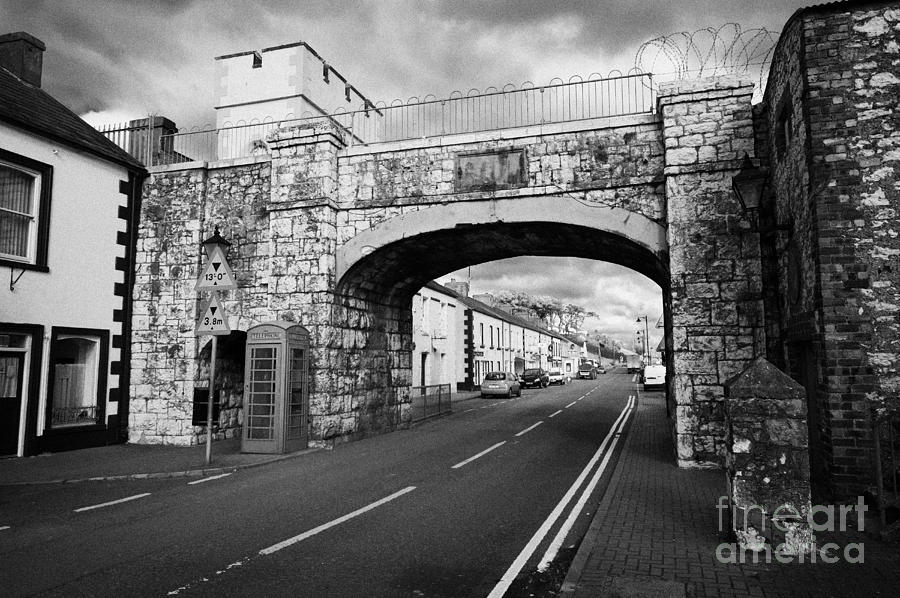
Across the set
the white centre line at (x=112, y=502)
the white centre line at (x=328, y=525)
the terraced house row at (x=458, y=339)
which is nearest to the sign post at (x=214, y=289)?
the white centre line at (x=112, y=502)

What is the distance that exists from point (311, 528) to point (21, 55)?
569 inches

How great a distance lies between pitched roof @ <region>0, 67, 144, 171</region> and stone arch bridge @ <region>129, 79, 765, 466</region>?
1.20m

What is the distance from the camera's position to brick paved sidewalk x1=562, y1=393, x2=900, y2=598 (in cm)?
462

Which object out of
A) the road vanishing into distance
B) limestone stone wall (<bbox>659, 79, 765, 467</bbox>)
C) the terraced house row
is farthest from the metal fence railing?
limestone stone wall (<bbox>659, 79, 765, 467</bbox>)

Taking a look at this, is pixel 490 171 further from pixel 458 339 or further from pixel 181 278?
pixel 458 339

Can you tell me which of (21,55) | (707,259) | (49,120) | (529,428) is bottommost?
(529,428)

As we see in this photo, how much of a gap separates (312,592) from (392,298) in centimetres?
1184

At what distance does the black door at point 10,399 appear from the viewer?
1112 cm

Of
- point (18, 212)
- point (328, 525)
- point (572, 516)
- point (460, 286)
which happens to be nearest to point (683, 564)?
point (572, 516)

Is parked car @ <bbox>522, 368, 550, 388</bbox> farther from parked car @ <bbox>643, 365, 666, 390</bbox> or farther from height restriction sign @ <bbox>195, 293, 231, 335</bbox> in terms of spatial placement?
height restriction sign @ <bbox>195, 293, 231, 335</bbox>

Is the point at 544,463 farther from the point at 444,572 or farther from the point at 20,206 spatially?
the point at 20,206

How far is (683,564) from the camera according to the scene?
5219 mm

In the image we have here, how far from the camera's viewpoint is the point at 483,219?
12.4 metres

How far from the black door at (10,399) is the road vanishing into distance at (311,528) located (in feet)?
9.40
